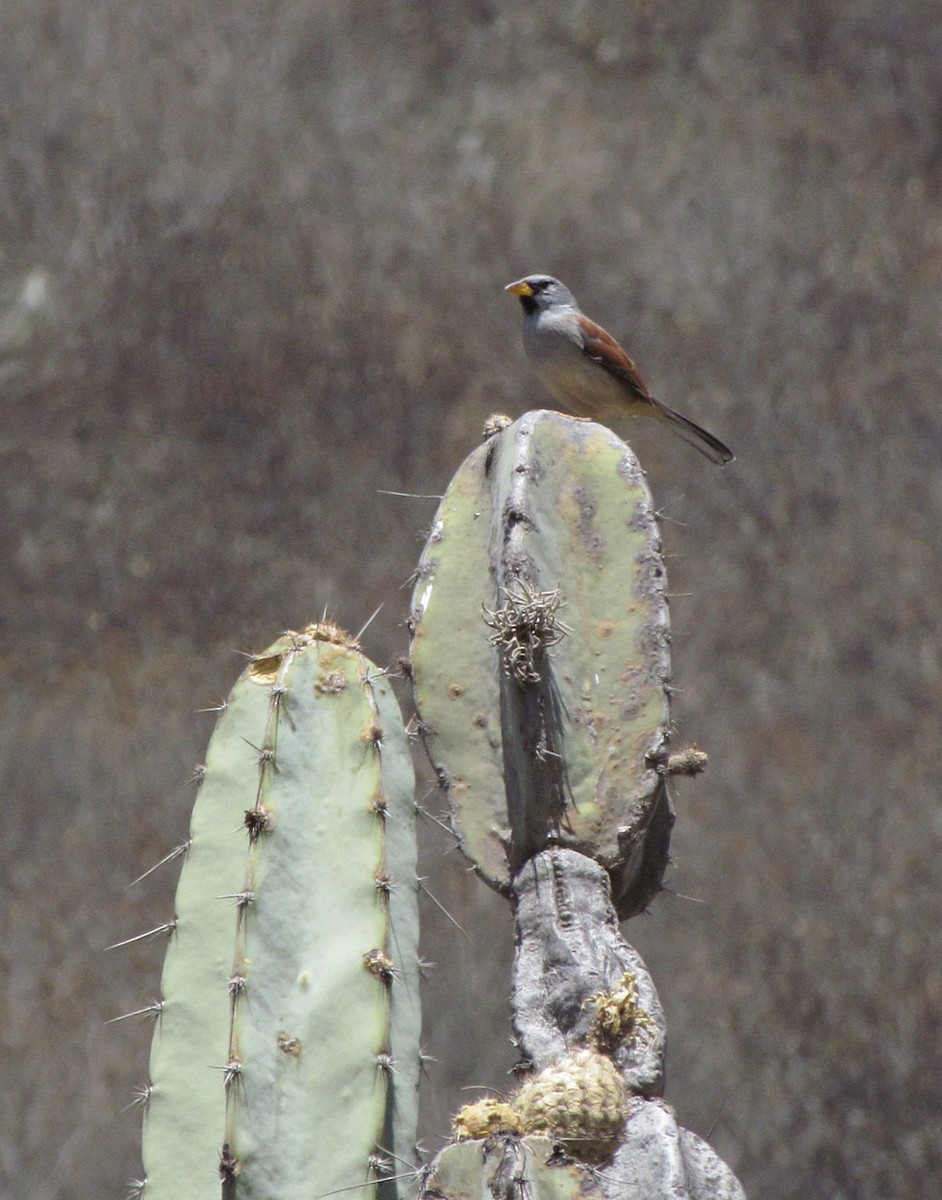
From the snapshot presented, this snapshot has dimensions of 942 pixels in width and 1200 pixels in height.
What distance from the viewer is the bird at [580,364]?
4.33 m

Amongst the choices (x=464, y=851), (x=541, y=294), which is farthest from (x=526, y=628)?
(x=541, y=294)

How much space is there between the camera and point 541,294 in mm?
4574

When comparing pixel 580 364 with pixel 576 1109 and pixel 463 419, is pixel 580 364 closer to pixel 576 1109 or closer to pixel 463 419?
pixel 576 1109

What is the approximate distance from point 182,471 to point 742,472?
254cm

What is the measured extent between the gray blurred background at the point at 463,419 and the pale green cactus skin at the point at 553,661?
4524 mm

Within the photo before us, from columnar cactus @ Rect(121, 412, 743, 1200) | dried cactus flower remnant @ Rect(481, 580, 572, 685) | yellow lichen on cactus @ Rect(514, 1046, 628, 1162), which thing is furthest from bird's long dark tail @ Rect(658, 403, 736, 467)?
yellow lichen on cactus @ Rect(514, 1046, 628, 1162)

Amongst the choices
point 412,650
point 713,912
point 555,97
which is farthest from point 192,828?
point 555,97

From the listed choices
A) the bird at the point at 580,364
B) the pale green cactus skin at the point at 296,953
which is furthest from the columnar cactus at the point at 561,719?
the bird at the point at 580,364

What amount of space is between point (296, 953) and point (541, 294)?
2543mm

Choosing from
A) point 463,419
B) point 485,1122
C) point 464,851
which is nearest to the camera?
point 485,1122

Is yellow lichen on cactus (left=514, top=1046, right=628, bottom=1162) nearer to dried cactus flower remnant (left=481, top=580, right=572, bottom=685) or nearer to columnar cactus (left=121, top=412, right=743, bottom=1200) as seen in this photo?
columnar cactus (left=121, top=412, right=743, bottom=1200)

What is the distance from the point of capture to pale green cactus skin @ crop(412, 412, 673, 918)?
8.22ft

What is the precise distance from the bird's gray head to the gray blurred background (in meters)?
2.78

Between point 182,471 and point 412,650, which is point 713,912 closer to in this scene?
point 182,471
